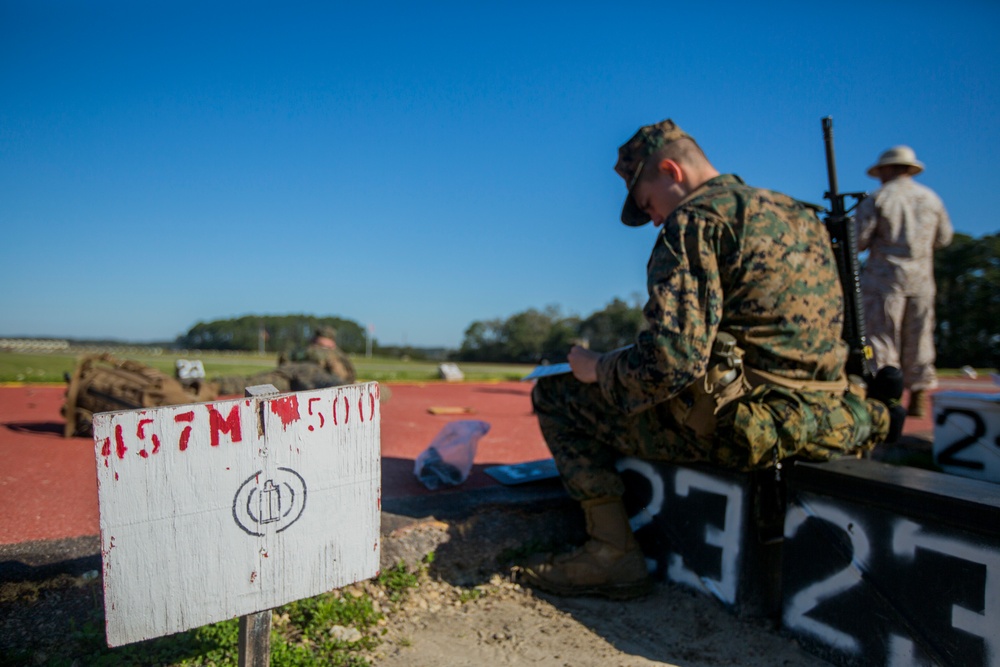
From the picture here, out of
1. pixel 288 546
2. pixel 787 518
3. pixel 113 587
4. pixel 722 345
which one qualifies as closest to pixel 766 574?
pixel 787 518

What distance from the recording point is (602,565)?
2.62m

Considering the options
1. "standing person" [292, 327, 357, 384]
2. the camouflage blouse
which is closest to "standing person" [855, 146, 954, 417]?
the camouflage blouse

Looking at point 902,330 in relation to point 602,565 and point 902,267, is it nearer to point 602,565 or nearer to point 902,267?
point 902,267

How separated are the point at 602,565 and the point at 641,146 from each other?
1.74 metres

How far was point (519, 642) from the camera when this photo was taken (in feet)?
7.44

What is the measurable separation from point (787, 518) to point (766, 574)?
0.28 meters

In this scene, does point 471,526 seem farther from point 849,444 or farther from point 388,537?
point 849,444

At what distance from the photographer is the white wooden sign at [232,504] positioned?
4.66 ft

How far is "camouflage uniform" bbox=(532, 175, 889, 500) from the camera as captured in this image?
7.25ft

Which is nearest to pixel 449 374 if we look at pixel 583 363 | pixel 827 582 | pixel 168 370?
pixel 168 370

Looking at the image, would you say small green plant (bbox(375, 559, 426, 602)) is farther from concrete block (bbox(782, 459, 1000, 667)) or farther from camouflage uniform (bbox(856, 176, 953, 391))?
camouflage uniform (bbox(856, 176, 953, 391))

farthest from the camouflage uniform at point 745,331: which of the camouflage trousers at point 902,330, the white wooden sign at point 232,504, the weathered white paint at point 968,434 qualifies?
the camouflage trousers at point 902,330

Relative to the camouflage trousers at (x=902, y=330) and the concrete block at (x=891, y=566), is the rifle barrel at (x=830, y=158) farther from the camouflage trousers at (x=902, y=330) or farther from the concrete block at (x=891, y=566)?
the camouflage trousers at (x=902, y=330)

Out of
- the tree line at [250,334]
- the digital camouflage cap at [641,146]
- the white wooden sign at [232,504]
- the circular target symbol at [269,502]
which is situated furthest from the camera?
the tree line at [250,334]
